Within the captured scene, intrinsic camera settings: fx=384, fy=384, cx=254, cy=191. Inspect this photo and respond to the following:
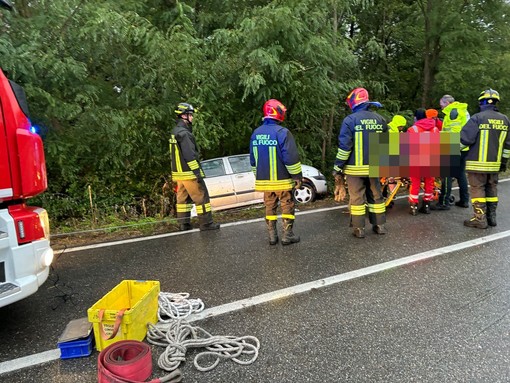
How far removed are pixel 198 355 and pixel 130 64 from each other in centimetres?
633

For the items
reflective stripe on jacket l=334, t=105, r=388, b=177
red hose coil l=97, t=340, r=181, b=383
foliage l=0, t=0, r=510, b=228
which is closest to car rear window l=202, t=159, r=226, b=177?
foliage l=0, t=0, r=510, b=228

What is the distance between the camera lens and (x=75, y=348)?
9.35 feet

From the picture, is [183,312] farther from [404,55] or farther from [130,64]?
[404,55]

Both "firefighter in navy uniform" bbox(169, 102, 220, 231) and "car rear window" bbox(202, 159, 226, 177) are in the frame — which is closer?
"firefighter in navy uniform" bbox(169, 102, 220, 231)

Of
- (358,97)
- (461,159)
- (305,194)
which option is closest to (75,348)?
(358,97)

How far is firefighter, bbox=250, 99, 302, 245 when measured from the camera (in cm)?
534

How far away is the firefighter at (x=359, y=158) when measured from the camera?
18.4ft

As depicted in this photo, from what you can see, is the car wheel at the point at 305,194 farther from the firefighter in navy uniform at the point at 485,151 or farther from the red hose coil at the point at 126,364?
the red hose coil at the point at 126,364

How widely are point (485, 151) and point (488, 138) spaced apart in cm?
21

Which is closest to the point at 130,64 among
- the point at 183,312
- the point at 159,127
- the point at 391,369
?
the point at 159,127

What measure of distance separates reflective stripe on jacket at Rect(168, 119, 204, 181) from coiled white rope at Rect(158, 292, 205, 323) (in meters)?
2.87

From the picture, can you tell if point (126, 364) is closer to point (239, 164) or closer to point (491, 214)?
point (491, 214)

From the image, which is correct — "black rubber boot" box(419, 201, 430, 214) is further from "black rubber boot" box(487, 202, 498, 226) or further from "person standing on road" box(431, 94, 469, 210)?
"black rubber boot" box(487, 202, 498, 226)

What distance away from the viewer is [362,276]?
14.0 feet
